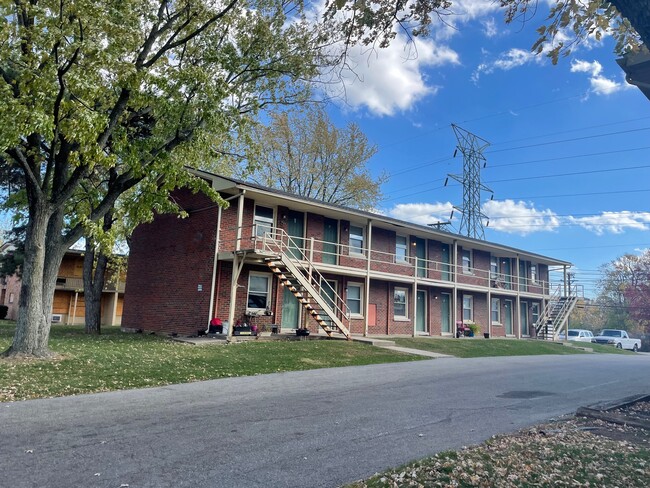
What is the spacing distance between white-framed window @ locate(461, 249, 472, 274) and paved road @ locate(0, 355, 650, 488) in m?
17.5

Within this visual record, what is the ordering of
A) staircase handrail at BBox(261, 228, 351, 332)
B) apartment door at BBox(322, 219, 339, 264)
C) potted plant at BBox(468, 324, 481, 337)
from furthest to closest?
potted plant at BBox(468, 324, 481, 337), apartment door at BBox(322, 219, 339, 264), staircase handrail at BBox(261, 228, 351, 332)

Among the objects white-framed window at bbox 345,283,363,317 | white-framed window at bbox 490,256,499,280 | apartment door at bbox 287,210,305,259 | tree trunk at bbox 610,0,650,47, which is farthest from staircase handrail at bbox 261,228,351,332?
white-framed window at bbox 490,256,499,280

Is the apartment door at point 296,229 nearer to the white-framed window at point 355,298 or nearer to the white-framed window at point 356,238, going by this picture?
the white-framed window at point 356,238

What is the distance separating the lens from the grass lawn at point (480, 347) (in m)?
19.8

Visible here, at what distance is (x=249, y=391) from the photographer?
9.07m

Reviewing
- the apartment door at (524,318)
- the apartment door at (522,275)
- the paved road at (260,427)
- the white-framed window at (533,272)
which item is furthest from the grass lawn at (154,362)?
the white-framed window at (533,272)

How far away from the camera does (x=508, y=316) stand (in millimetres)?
31516

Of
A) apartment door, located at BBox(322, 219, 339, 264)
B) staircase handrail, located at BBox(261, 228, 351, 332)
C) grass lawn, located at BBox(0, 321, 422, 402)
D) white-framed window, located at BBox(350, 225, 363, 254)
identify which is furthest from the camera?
white-framed window, located at BBox(350, 225, 363, 254)

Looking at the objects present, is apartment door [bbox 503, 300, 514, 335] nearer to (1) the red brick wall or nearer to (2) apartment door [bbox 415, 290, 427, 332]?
(2) apartment door [bbox 415, 290, 427, 332]

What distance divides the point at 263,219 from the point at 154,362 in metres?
9.18

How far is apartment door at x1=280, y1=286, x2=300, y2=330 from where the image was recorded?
20250 mm

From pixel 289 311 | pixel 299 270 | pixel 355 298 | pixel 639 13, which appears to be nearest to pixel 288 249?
pixel 299 270

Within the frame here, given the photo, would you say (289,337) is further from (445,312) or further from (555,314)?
(555,314)

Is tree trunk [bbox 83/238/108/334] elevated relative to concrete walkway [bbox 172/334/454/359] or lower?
elevated
